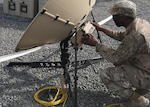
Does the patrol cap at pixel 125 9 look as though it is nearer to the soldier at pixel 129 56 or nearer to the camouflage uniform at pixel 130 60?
the soldier at pixel 129 56

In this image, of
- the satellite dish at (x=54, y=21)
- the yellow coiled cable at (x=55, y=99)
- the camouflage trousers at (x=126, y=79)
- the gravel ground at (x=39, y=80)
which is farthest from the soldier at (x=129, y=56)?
the yellow coiled cable at (x=55, y=99)

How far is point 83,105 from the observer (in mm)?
3941

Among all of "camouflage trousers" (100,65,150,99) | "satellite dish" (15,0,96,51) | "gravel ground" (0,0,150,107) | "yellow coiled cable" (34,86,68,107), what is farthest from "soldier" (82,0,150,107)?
"yellow coiled cable" (34,86,68,107)

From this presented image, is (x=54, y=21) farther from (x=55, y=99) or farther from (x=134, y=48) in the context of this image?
(x=55, y=99)

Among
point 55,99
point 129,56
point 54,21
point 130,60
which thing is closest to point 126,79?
point 130,60

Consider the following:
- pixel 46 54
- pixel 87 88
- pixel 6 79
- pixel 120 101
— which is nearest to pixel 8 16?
pixel 46 54

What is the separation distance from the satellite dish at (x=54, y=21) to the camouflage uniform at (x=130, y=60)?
0.46 metres

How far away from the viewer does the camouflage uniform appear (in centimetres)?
329

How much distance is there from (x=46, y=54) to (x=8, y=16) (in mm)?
2248

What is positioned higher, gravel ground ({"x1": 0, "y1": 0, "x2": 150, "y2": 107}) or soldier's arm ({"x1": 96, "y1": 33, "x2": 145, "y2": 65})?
soldier's arm ({"x1": 96, "y1": 33, "x2": 145, "y2": 65})

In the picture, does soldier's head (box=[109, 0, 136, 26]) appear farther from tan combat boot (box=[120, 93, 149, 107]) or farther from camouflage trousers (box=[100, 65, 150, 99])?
tan combat boot (box=[120, 93, 149, 107])

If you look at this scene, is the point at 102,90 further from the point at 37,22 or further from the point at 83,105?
the point at 37,22

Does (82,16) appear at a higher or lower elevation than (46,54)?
higher

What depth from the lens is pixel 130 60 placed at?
11.8 feet
